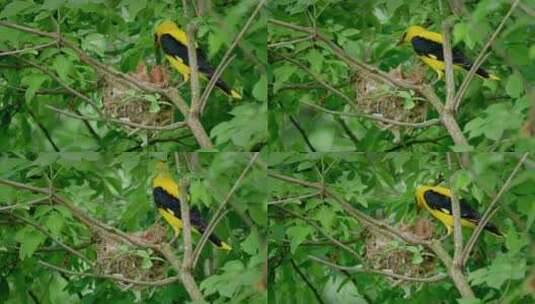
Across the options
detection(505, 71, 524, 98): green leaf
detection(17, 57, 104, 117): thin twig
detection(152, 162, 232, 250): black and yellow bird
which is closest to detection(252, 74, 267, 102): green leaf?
detection(152, 162, 232, 250): black and yellow bird

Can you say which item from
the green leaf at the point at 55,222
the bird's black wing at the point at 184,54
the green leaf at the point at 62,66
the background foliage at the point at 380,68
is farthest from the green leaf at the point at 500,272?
the green leaf at the point at 62,66

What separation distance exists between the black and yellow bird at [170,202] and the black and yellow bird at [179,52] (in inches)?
11.0

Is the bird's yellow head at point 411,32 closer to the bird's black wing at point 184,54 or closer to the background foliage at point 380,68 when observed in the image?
the background foliage at point 380,68

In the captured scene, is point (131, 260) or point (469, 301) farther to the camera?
point (131, 260)

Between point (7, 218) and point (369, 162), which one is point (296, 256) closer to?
point (369, 162)

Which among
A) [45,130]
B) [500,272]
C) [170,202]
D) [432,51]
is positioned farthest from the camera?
[45,130]

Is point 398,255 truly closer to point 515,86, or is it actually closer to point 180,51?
point 515,86

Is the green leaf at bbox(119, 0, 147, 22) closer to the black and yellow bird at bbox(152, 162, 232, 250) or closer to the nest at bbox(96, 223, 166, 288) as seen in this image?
the black and yellow bird at bbox(152, 162, 232, 250)

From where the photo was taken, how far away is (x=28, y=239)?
10.3 feet

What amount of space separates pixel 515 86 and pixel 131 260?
3.93 ft

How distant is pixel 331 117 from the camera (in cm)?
308

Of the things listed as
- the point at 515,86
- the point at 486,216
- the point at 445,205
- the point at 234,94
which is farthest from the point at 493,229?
the point at 234,94

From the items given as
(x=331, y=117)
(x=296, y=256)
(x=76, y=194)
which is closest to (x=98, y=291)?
(x=76, y=194)

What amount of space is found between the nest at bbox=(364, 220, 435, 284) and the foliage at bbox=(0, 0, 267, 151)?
0.44 m
